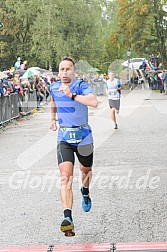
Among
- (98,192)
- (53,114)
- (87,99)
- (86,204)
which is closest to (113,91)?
(98,192)

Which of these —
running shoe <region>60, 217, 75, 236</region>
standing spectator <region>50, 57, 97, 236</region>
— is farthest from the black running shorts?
running shoe <region>60, 217, 75, 236</region>

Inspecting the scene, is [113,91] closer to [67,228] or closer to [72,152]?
[72,152]

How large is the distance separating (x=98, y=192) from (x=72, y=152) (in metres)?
1.95

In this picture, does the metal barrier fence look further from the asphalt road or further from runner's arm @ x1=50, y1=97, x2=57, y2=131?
runner's arm @ x1=50, y1=97, x2=57, y2=131

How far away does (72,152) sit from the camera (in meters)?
6.06

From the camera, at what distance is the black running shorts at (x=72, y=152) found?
598 centimetres

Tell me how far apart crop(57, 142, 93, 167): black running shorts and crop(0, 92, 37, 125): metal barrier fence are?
1215 centimetres

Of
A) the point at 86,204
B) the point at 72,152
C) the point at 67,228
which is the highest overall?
the point at 72,152

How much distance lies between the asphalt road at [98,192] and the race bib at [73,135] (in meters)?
0.95

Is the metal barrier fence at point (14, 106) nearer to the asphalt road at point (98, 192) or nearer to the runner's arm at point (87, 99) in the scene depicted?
the asphalt road at point (98, 192)

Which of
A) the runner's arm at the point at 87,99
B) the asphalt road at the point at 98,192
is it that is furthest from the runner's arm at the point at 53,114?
→ the asphalt road at the point at 98,192

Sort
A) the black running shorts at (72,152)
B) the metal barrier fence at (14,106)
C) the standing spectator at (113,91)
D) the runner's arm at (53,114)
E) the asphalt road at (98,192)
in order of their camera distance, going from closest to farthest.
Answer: the asphalt road at (98,192) < the black running shorts at (72,152) < the runner's arm at (53,114) < the standing spectator at (113,91) < the metal barrier fence at (14,106)

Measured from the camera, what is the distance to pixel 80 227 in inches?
236

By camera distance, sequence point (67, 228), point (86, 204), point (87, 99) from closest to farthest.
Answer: point (67, 228)
point (87, 99)
point (86, 204)
